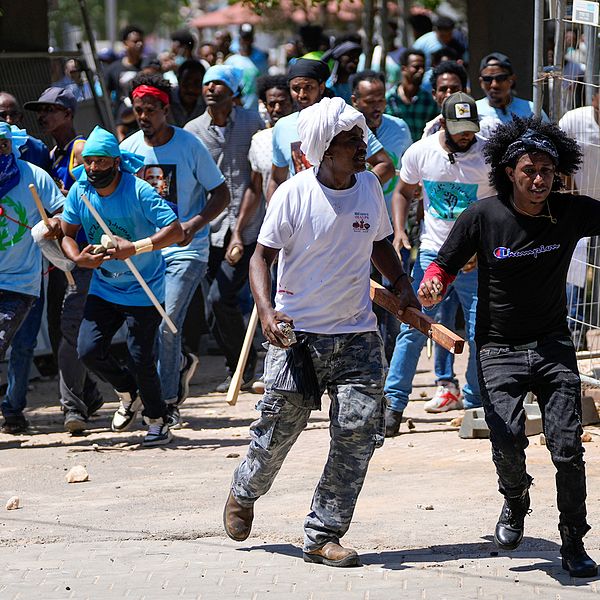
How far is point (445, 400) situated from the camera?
9078mm

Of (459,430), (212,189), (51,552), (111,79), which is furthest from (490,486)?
(111,79)

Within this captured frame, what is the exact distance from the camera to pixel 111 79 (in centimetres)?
1705

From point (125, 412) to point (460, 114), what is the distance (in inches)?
111

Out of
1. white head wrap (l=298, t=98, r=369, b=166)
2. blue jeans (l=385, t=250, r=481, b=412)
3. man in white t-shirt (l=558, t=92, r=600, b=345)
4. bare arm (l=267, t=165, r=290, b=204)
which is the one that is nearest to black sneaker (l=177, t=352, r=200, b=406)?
bare arm (l=267, t=165, r=290, b=204)

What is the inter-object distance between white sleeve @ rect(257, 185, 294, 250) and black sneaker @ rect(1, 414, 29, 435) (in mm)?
3784

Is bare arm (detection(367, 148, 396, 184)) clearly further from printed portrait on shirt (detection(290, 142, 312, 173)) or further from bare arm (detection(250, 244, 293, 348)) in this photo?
bare arm (detection(250, 244, 293, 348))

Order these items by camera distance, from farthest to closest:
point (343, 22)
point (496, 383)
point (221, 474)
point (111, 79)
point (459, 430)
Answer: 1. point (343, 22)
2. point (111, 79)
3. point (459, 430)
4. point (221, 474)
5. point (496, 383)

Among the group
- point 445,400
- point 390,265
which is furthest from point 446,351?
point 390,265

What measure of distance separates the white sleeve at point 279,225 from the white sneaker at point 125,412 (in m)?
3.14

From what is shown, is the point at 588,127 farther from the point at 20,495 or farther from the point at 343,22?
the point at 343,22

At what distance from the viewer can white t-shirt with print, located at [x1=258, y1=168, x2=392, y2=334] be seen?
18.4 feet

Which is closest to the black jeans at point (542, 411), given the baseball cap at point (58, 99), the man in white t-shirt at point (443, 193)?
Answer: the man in white t-shirt at point (443, 193)

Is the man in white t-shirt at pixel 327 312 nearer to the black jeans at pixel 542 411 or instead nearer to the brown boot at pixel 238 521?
the brown boot at pixel 238 521

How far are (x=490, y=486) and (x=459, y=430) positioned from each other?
1.35 m
